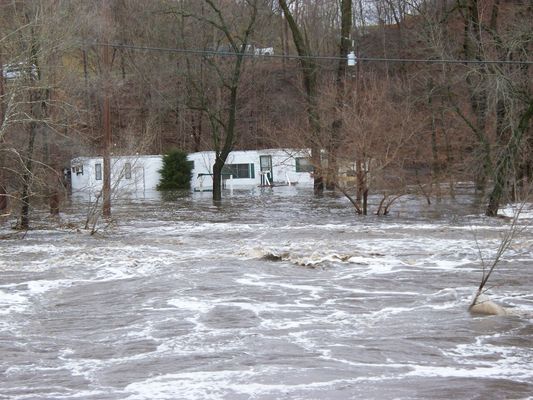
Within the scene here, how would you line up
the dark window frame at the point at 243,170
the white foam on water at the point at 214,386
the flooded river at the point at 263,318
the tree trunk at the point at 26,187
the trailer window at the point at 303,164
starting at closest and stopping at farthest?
the white foam on water at the point at 214,386 → the flooded river at the point at 263,318 → the tree trunk at the point at 26,187 → the trailer window at the point at 303,164 → the dark window frame at the point at 243,170

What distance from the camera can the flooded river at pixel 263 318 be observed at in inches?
336

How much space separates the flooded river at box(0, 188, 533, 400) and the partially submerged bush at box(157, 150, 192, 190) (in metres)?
31.7

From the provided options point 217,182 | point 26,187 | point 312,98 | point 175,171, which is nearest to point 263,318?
point 26,187

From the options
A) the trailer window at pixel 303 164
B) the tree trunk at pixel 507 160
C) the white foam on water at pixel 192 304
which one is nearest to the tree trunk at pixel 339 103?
the trailer window at pixel 303 164

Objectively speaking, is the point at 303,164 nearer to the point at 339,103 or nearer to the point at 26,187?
the point at 339,103

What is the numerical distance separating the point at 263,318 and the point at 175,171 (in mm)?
43889

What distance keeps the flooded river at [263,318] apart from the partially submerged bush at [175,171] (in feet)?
104

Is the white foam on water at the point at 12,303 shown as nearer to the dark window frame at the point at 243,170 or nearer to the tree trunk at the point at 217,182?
the tree trunk at the point at 217,182

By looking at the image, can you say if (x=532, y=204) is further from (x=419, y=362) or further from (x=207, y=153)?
(x=207, y=153)

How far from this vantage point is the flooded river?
852cm

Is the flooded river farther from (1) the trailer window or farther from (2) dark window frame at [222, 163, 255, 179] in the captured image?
(2) dark window frame at [222, 163, 255, 179]

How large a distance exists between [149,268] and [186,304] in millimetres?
4269

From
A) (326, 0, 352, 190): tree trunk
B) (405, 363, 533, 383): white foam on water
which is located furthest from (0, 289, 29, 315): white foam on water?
(326, 0, 352, 190): tree trunk

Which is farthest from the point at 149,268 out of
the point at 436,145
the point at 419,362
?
the point at 436,145
